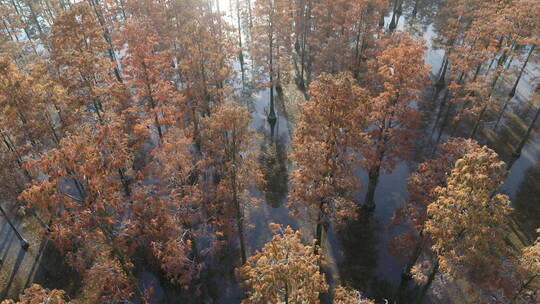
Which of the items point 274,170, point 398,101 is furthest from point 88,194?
point 398,101

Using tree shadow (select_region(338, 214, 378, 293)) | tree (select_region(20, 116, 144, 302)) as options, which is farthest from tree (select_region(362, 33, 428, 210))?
tree (select_region(20, 116, 144, 302))

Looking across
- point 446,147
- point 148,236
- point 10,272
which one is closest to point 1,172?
point 10,272

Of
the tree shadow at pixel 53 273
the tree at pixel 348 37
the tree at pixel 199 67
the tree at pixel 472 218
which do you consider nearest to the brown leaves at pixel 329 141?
the tree at pixel 472 218

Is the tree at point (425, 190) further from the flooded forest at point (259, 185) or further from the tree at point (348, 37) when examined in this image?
the tree at point (348, 37)

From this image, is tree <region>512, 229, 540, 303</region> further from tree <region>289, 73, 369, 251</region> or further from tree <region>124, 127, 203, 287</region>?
tree <region>124, 127, 203, 287</region>

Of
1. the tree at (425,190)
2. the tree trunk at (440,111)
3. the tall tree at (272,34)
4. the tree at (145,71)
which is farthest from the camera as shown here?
the tree trunk at (440,111)

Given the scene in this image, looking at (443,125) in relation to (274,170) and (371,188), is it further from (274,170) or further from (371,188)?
(274,170)
